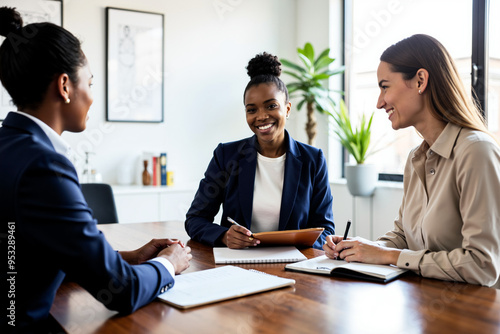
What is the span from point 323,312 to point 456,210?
2.18ft

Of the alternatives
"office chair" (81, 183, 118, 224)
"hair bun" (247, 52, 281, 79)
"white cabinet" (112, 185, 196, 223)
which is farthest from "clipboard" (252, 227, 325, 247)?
"white cabinet" (112, 185, 196, 223)

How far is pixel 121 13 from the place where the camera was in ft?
13.7

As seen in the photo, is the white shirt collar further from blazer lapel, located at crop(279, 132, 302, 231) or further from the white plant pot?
the white plant pot

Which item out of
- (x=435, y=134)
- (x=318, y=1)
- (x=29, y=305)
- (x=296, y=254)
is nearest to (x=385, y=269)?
(x=296, y=254)

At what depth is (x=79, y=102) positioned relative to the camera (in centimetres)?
121

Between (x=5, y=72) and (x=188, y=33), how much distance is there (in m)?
3.61

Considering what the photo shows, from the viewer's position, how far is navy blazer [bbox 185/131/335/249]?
2.11m

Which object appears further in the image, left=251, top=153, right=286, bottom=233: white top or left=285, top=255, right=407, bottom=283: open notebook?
left=251, top=153, right=286, bottom=233: white top

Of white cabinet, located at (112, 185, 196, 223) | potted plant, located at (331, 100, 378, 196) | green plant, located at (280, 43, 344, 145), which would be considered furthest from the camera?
green plant, located at (280, 43, 344, 145)

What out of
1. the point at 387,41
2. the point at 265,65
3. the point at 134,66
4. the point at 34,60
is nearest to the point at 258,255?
the point at 34,60

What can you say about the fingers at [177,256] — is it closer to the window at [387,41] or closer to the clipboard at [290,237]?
the clipboard at [290,237]

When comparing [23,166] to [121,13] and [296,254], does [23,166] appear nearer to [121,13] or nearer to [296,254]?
[296,254]

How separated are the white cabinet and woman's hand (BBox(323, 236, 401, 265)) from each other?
8.11 ft

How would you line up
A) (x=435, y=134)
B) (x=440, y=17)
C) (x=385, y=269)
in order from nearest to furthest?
(x=385, y=269), (x=435, y=134), (x=440, y=17)
